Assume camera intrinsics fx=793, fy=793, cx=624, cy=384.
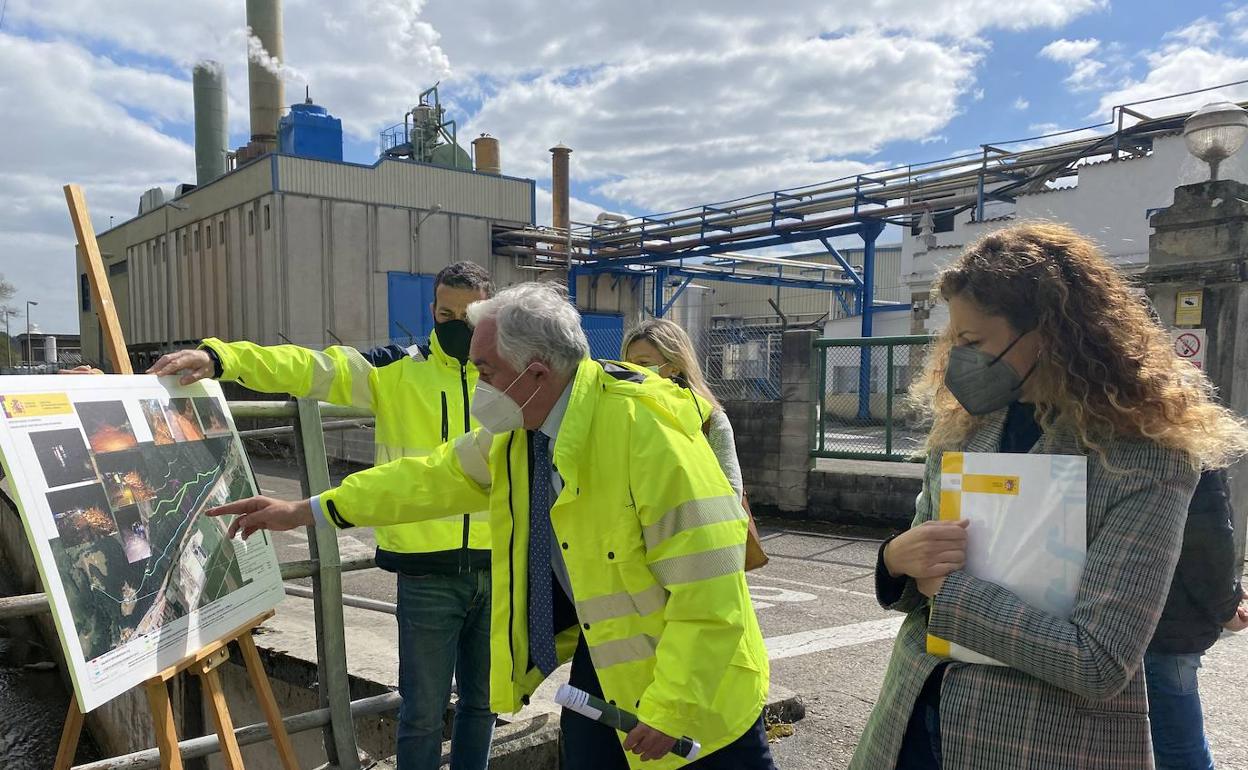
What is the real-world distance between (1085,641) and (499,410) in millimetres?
1327

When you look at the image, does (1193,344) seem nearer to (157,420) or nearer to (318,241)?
(157,420)

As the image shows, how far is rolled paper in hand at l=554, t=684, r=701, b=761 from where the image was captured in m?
1.71

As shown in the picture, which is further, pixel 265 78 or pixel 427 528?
pixel 265 78

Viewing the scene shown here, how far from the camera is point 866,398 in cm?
892

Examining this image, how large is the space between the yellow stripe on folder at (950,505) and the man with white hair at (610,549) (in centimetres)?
48

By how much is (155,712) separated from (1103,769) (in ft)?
7.06

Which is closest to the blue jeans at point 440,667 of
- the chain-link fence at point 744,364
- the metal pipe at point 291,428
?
the metal pipe at point 291,428

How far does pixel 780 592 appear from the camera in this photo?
6.30 m

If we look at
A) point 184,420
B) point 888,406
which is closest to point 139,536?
point 184,420

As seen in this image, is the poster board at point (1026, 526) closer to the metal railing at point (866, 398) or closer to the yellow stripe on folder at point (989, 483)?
the yellow stripe on folder at point (989, 483)

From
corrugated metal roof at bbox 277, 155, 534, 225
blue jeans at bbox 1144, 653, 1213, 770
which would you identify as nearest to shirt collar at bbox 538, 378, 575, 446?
blue jeans at bbox 1144, 653, 1213, 770

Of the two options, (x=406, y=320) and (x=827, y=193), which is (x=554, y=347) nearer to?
(x=827, y=193)

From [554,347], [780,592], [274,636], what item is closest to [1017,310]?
[554,347]

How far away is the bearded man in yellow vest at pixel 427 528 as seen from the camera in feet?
8.77
